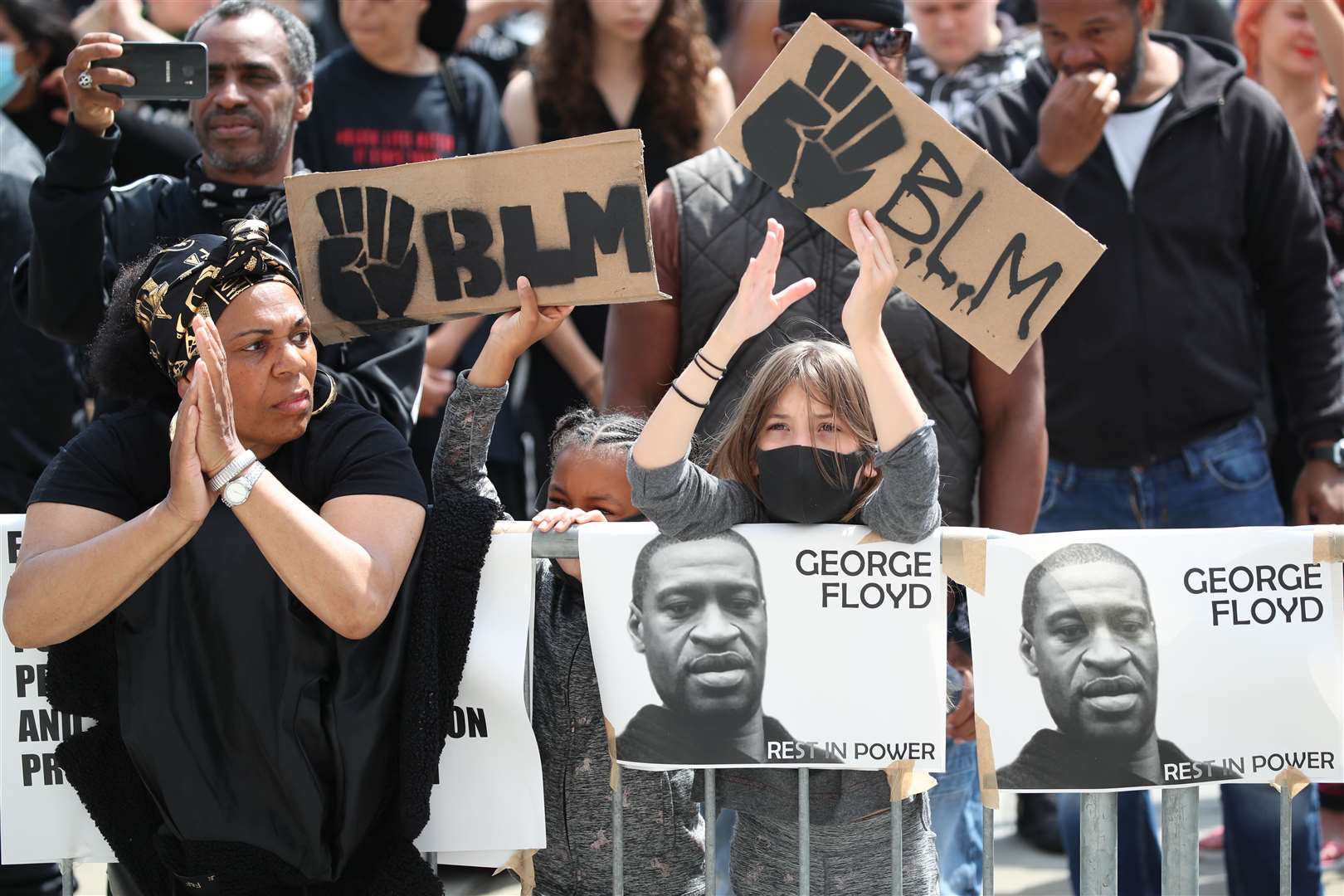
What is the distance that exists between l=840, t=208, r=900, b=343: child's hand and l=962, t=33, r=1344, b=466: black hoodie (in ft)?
4.96

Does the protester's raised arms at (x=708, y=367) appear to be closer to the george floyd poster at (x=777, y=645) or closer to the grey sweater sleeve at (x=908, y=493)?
the george floyd poster at (x=777, y=645)

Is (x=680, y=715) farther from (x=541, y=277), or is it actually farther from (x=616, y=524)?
(x=541, y=277)

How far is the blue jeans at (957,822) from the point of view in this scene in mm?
3465

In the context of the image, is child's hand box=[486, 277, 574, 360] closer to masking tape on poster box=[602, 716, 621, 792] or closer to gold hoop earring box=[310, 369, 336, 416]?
gold hoop earring box=[310, 369, 336, 416]

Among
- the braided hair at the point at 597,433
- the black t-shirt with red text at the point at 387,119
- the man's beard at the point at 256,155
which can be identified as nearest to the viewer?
the braided hair at the point at 597,433

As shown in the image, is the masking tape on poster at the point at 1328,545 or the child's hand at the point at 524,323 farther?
the child's hand at the point at 524,323

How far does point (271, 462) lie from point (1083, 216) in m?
2.32

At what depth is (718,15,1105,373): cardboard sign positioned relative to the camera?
119 inches

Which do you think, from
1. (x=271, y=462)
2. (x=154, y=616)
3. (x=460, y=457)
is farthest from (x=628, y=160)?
(x=154, y=616)

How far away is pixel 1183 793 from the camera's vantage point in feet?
9.96

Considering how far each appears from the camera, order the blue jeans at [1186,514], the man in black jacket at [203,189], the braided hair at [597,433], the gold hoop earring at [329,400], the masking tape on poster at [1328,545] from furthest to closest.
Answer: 1. the blue jeans at [1186,514]
2. the man in black jacket at [203,189]
3. the braided hair at [597,433]
4. the gold hoop earring at [329,400]
5. the masking tape on poster at [1328,545]

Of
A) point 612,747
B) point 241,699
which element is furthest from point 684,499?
point 241,699

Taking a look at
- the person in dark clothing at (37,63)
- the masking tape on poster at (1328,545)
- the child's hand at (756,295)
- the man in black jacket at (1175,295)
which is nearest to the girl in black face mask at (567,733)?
the child's hand at (756,295)

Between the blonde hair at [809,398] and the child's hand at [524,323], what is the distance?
1.24ft
